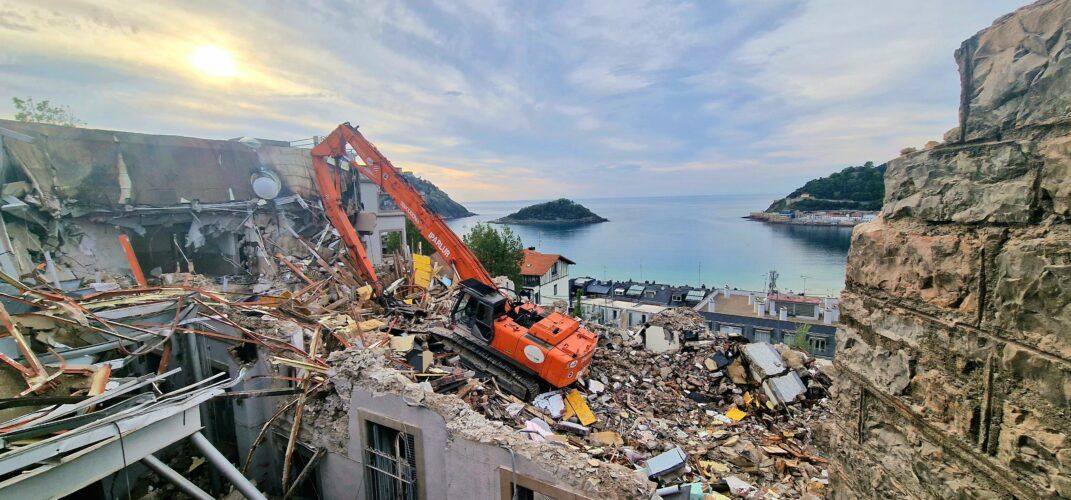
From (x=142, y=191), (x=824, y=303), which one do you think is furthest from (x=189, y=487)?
(x=824, y=303)

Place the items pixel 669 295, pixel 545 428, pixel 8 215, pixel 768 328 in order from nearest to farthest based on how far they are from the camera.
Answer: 1. pixel 545 428
2. pixel 8 215
3. pixel 768 328
4. pixel 669 295

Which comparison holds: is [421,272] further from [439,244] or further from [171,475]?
[171,475]

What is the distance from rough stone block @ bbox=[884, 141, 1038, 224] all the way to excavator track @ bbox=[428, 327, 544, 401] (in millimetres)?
7280

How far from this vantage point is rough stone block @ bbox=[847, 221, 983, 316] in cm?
168

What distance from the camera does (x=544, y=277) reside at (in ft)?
113

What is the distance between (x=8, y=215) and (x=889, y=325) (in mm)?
16881

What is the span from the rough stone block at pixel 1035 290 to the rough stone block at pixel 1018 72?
42 cm

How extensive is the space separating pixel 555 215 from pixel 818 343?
114732 millimetres

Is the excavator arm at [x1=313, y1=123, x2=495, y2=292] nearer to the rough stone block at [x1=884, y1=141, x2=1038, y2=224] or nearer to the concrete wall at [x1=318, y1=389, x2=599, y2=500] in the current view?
the concrete wall at [x1=318, y1=389, x2=599, y2=500]

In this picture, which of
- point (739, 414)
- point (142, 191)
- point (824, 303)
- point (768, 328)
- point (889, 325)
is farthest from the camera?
point (824, 303)

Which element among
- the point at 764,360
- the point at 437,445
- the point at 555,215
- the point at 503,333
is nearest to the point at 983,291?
the point at 437,445

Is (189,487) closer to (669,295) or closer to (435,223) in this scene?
(435,223)

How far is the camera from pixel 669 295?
120ft

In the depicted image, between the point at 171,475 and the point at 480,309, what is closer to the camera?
the point at 171,475
